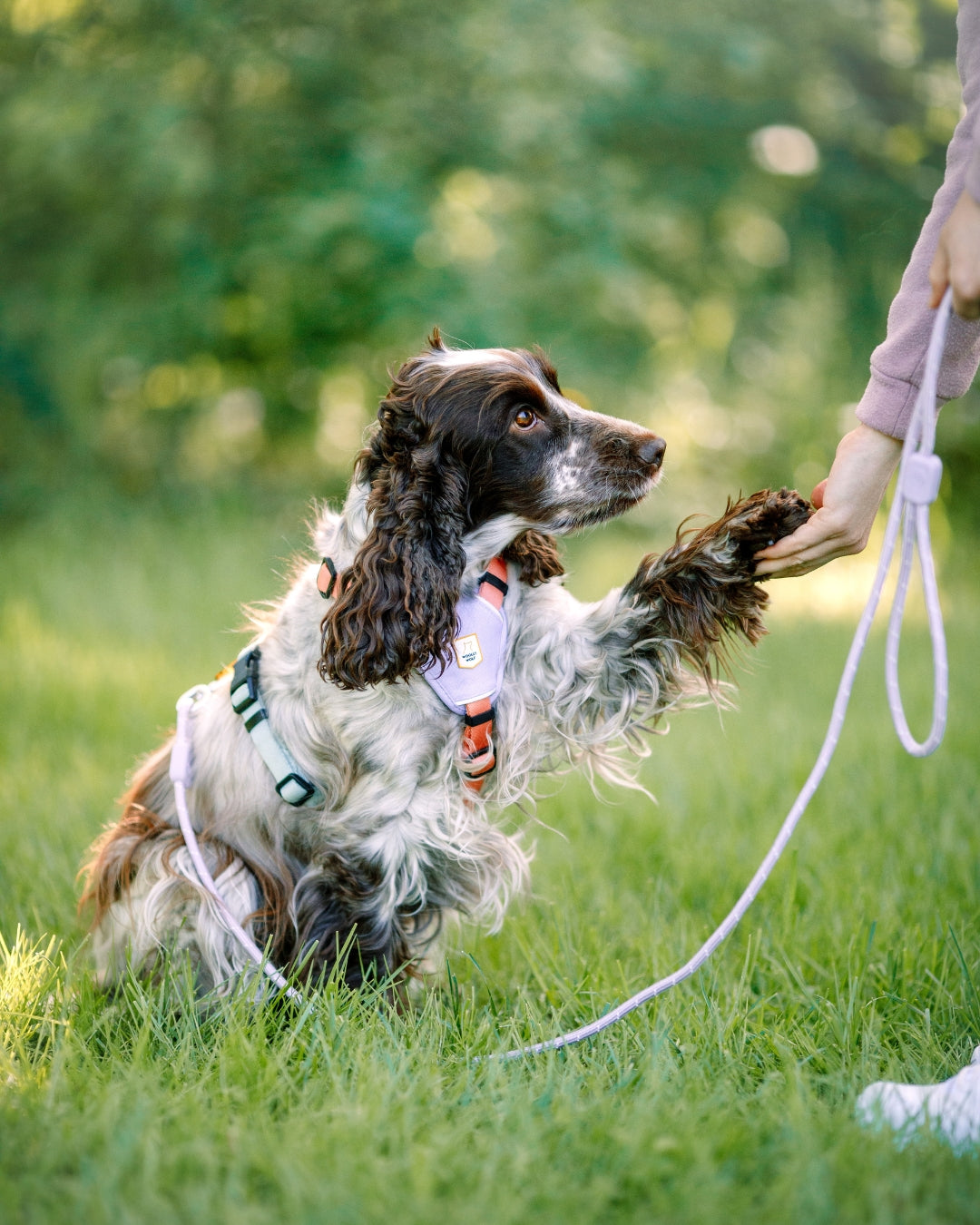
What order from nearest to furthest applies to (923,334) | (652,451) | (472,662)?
(923,334) < (472,662) < (652,451)

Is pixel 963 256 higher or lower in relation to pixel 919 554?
higher

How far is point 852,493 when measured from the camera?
2.48 meters

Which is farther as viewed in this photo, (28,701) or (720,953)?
(28,701)

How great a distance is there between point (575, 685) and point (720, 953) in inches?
34.1

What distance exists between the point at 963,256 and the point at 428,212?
752 cm

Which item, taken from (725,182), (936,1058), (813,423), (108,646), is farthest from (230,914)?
(725,182)

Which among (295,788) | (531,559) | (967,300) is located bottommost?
(295,788)

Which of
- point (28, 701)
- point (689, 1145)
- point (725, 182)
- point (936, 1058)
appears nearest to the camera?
point (689, 1145)

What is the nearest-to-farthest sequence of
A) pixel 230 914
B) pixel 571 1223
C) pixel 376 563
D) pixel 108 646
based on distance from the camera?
pixel 571 1223 < pixel 376 563 < pixel 230 914 < pixel 108 646

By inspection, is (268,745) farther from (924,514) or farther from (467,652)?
(924,514)

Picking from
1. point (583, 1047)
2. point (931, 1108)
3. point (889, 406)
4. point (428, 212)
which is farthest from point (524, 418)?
point (428, 212)

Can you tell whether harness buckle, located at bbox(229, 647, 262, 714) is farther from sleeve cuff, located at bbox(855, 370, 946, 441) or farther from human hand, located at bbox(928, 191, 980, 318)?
human hand, located at bbox(928, 191, 980, 318)

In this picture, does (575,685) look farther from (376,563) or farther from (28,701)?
(28,701)

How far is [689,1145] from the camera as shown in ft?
6.38
